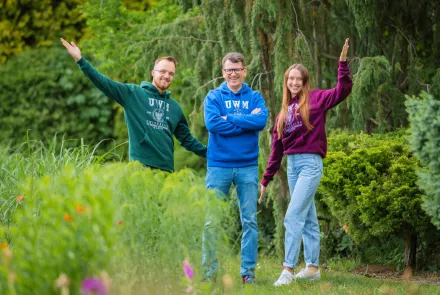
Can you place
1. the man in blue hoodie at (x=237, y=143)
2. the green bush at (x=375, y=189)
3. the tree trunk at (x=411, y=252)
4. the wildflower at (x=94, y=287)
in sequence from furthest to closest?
the tree trunk at (x=411, y=252) → the green bush at (x=375, y=189) → the man in blue hoodie at (x=237, y=143) → the wildflower at (x=94, y=287)

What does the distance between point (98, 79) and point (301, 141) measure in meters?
1.60

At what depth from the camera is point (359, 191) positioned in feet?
21.4

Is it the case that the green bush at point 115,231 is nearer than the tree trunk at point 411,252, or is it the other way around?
the green bush at point 115,231

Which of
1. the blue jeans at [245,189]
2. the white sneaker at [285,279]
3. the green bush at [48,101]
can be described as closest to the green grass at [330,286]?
the white sneaker at [285,279]

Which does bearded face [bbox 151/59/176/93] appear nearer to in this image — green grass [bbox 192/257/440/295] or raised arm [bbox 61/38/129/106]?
raised arm [bbox 61/38/129/106]

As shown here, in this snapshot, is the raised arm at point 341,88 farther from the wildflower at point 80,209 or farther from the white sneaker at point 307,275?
the wildflower at point 80,209

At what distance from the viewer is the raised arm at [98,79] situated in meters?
5.70

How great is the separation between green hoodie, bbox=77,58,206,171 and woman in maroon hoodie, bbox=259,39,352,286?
880 mm

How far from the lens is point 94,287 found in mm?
3268

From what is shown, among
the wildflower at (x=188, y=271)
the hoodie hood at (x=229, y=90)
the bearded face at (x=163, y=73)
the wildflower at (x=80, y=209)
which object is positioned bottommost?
the wildflower at (x=188, y=271)

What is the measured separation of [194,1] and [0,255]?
15.1 ft

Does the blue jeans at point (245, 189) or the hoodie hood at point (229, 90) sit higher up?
the hoodie hood at point (229, 90)

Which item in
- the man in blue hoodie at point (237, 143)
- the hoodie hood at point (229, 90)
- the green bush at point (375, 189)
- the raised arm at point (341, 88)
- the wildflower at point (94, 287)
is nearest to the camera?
the wildflower at point (94, 287)

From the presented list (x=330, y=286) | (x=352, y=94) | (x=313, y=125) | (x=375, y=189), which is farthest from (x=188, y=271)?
(x=352, y=94)
